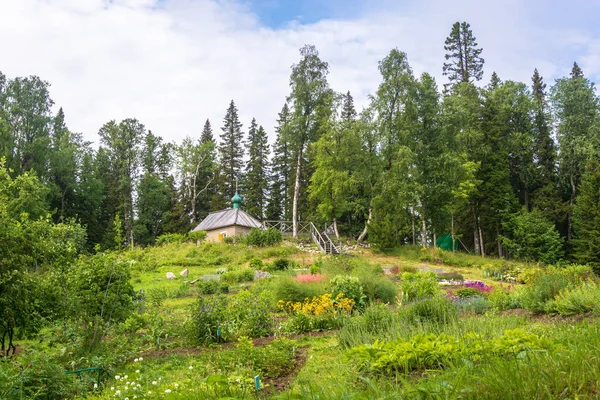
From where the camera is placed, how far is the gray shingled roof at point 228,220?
95.3 ft

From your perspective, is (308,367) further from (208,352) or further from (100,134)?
(100,134)

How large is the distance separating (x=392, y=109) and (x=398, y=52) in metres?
3.45

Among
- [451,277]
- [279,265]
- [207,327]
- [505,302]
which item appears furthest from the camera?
[279,265]

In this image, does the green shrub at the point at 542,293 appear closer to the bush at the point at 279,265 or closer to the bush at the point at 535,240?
the bush at the point at 279,265

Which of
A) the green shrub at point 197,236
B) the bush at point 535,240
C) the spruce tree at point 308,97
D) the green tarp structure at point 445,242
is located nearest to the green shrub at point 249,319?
the spruce tree at point 308,97

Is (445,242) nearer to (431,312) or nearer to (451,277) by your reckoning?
(451,277)

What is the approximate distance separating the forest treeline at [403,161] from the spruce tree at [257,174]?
837mm

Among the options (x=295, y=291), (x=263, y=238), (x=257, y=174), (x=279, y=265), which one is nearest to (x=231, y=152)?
(x=257, y=174)

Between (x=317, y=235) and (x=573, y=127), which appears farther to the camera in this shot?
(x=573, y=127)

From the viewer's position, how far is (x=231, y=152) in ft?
147

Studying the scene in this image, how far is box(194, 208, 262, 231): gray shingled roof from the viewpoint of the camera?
2905cm

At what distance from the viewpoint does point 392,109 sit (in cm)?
2633

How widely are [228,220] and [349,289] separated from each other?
2163 cm

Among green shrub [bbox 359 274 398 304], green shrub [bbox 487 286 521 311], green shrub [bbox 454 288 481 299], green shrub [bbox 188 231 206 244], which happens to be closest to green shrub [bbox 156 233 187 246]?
green shrub [bbox 188 231 206 244]
